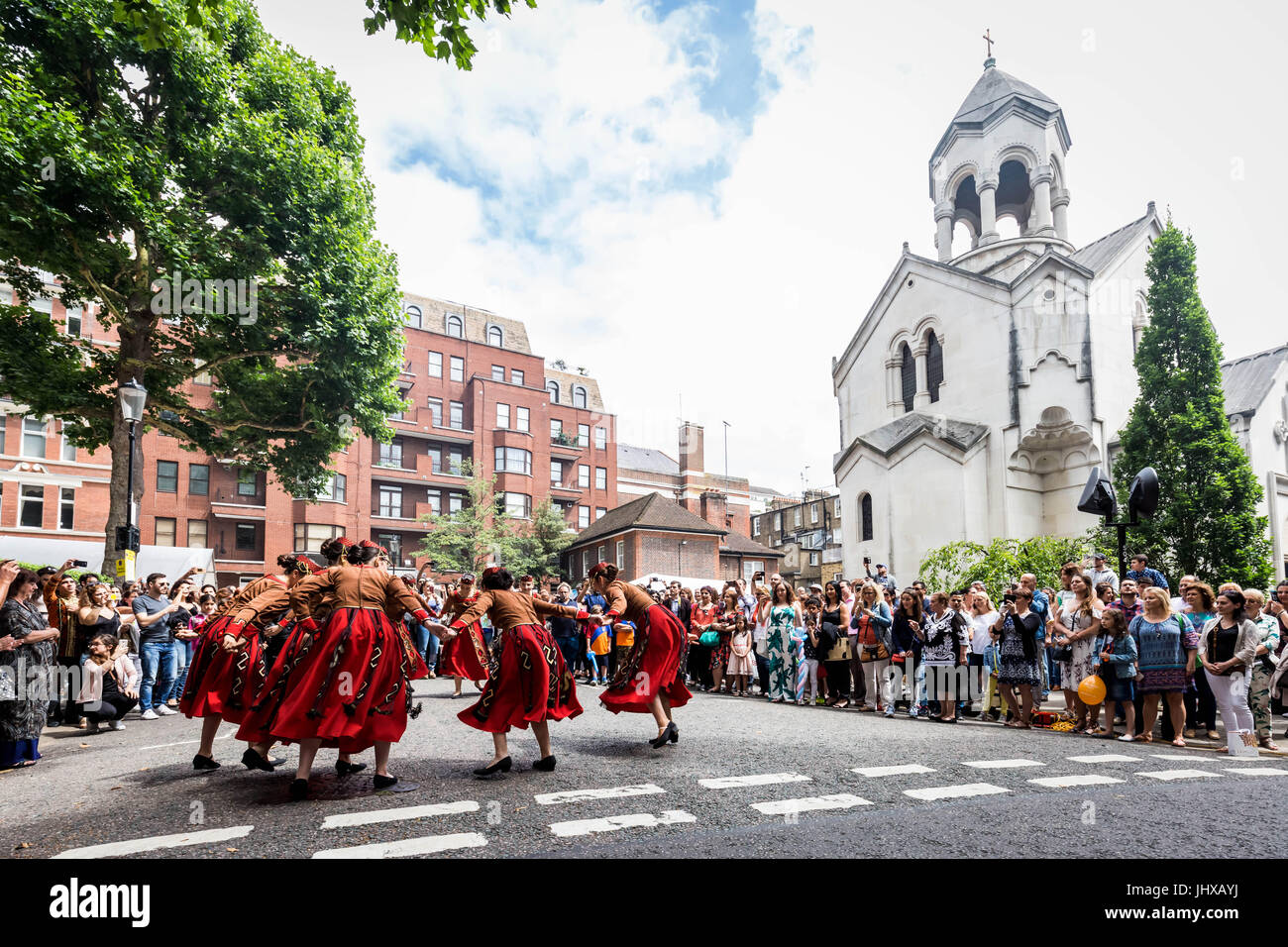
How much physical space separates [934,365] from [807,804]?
28.4 m

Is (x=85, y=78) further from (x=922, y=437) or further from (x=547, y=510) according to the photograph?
(x=547, y=510)

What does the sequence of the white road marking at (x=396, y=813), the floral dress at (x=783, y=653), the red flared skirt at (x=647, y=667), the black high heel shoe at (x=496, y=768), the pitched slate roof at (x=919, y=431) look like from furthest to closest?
1. the pitched slate roof at (x=919, y=431)
2. the floral dress at (x=783, y=653)
3. the red flared skirt at (x=647, y=667)
4. the black high heel shoe at (x=496, y=768)
5. the white road marking at (x=396, y=813)

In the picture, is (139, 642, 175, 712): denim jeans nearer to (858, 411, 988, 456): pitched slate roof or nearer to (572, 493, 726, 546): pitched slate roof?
(858, 411, 988, 456): pitched slate roof

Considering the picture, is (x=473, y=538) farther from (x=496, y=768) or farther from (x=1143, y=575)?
(x=496, y=768)

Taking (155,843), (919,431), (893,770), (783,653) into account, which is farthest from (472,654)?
(919,431)

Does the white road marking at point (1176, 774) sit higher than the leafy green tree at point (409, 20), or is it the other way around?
the leafy green tree at point (409, 20)

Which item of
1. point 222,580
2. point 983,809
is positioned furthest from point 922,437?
point 222,580

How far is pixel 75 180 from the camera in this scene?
1518 cm

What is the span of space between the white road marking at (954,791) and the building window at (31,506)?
41.5 metres

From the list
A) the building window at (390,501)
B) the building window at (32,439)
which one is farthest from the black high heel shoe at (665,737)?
the building window at (390,501)

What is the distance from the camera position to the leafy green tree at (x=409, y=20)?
5.77 m

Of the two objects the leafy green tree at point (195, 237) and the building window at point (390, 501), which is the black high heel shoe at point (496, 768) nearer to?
the leafy green tree at point (195, 237)

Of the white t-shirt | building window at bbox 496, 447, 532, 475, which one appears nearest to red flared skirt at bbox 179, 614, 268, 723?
the white t-shirt

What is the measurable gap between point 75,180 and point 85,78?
10.8 ft
